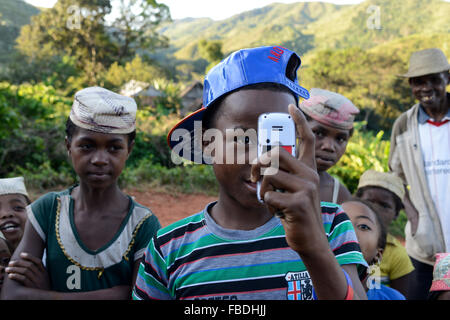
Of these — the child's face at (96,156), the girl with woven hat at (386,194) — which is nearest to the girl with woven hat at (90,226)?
the child's face at (96,156)

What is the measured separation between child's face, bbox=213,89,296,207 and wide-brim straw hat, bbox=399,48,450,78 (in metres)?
2.50

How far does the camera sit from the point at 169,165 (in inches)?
509

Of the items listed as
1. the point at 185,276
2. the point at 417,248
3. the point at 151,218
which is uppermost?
the point at 151,218

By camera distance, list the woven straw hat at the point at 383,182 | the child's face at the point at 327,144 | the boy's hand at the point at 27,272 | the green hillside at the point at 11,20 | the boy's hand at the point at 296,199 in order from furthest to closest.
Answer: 1. the green hillside at the point at 11,20
2. the woven straw hat at the point at 383,182
3. the child's face at the point at 327,144
4. the boy's hand at the point at 27,272
5. the boy's hand at the point at 296,199

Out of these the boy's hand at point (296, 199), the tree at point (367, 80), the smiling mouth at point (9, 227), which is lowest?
the smiling mouth at point (9, 227)

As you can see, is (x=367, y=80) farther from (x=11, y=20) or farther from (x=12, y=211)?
(x=11, y=20)

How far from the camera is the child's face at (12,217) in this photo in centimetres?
236

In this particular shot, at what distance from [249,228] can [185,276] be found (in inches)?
10.6

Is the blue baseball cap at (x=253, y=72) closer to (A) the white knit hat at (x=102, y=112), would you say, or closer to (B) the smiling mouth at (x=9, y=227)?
(A) the white knit hat at (x=102, y=112)

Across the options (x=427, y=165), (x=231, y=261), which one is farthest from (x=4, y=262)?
(x=427, y=165)

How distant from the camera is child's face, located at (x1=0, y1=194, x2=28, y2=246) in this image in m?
2.36
